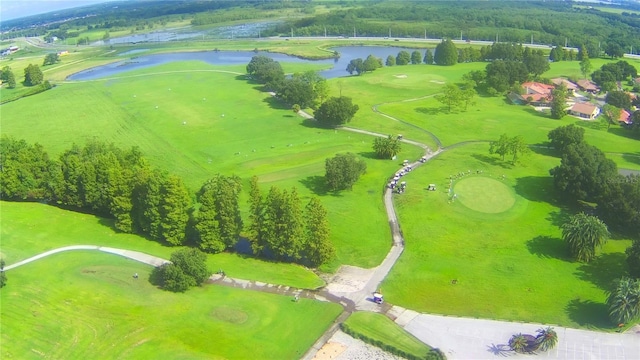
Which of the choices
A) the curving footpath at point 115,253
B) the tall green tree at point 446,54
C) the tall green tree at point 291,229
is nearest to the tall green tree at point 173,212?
the curving footpath at point 115,253

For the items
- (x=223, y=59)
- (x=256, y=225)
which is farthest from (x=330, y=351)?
(x=223, y=59)

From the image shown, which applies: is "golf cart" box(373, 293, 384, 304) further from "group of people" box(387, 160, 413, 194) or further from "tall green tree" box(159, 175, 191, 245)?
"group of people" box(387, 160, 413, 194)

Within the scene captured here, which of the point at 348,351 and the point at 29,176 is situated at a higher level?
the point at 29,176

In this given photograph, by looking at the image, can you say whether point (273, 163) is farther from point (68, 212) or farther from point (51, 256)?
point (51, 256)

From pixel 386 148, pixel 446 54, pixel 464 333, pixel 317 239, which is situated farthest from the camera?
pixel 446 54

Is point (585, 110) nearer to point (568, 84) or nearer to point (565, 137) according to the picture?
point (568, 84)

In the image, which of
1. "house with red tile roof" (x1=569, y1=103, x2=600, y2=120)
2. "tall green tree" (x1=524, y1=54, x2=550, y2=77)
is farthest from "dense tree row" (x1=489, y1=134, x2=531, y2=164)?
"tall green tree" (x1=524, y1=54, x2=550, y2=77)
